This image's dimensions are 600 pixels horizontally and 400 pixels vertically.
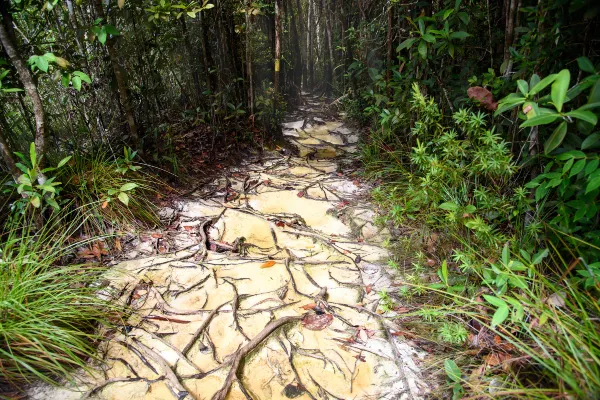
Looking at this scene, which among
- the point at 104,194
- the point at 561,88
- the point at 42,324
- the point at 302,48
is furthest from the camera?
the point at 302,48

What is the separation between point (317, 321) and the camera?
198 cm

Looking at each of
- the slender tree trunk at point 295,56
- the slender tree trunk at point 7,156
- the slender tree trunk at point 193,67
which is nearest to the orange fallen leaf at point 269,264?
the slender tree trunk at point 7,156

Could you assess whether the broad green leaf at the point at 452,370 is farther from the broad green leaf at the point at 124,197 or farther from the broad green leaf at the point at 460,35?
the broad green leaf at the point at 124,197

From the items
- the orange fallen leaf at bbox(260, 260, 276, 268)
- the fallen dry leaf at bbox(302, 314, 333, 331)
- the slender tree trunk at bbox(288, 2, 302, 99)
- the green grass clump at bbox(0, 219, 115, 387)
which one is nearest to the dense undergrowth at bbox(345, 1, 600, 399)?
the fallen dry leaf at bbox(302, 314, 333, 331)

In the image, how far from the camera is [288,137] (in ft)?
18.3

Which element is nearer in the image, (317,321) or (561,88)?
(561,88)

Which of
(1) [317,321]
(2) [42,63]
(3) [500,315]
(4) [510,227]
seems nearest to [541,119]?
(3) [500,315]

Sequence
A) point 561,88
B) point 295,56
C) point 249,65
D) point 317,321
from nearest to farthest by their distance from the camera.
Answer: point 561,88 → point 317,321 → point 249,65 → point 295,56

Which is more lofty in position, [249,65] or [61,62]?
[61,62]

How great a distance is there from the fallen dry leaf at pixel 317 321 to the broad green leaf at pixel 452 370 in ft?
2.16

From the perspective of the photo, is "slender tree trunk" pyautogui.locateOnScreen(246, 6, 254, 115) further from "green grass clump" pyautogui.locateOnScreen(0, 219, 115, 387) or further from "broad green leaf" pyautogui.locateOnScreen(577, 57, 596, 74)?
"broad green leaf" pyautogui.locateOnScreen(577, 57, 596, 74)

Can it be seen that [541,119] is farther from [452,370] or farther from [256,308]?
[256,308]

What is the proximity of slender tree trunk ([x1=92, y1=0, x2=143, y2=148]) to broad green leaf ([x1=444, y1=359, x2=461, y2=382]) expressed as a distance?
298cm

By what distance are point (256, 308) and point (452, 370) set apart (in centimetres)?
107
